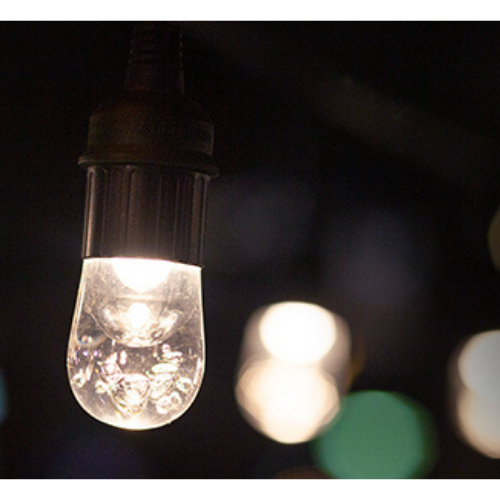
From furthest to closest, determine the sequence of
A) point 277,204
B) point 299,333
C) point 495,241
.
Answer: point 299,333, point 495,241, point 277,204

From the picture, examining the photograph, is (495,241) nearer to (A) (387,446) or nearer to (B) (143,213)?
(B) (143,213)

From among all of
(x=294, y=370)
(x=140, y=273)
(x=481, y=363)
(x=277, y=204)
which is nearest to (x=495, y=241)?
(x=277, y=204)

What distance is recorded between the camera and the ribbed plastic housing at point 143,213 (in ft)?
2.29

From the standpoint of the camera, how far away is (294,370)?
2.82 metres

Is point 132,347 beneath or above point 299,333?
beneath

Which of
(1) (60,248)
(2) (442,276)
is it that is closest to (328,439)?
(2) (442,276)

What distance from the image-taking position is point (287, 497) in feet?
4.11

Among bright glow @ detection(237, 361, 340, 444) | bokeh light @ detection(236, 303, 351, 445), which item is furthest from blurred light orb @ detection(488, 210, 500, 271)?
bright glow @ detection(237, 361, 340, 444)

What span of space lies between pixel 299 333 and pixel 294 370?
30 cm

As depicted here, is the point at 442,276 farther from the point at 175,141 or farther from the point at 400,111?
the point at 175,141

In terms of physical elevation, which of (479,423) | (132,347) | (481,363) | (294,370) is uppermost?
(294,370)

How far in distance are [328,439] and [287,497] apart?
1294mm

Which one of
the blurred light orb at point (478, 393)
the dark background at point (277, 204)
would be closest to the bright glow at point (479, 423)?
the blurred light orb at point (478, 393)

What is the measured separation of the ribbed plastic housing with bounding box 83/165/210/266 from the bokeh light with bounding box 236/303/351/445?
1361 millimetres
